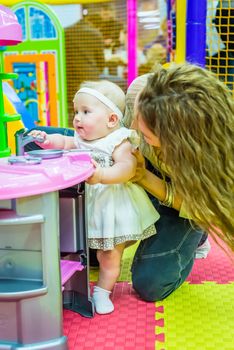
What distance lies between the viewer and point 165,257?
128 centimetres

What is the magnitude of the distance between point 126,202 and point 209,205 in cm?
29

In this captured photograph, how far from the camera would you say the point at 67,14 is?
15.1ft

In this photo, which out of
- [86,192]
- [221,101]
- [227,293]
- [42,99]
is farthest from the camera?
[42,99]

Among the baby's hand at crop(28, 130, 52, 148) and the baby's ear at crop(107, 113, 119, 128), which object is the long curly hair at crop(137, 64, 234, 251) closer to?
the baby's ear at crop(107, 113, 119, 128)

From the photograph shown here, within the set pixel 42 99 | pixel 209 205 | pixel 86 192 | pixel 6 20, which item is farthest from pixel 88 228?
pixel 42 99

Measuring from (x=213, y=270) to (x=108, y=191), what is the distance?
1.53 ft

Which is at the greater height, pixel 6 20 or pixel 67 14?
pixel 67 14

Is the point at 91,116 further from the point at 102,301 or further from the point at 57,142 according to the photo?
the point at 102,301

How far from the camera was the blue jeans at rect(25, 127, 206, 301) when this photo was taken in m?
1.24

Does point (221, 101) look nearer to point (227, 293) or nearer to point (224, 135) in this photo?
point (224, 135)

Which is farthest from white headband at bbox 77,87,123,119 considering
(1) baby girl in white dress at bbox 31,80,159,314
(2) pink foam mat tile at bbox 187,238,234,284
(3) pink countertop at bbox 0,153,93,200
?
→ (2) pink foam mat tile at bbox 187,238,234,284

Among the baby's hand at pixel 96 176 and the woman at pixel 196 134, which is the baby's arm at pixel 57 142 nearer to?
the baby's hand at pixel 96 176

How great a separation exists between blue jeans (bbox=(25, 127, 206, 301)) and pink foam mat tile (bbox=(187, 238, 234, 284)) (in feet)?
0.35

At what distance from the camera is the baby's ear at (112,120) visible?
1.21 m
